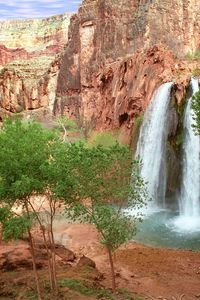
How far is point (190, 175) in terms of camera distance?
32406 mm

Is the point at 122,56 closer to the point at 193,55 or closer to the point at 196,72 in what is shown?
the point at 193,55

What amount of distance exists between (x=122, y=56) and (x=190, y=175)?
23703 millimetres

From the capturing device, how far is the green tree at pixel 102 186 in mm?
14602

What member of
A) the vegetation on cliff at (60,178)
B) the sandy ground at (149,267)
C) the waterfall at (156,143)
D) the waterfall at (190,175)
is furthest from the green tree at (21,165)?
the waterfall at (156,143)

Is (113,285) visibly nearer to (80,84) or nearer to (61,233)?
(61,233)

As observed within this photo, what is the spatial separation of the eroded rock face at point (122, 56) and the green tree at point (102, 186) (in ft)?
68.1

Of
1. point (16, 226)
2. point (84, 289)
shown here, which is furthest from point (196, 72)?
point (16, 226)

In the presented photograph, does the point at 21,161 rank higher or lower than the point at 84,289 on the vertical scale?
higher

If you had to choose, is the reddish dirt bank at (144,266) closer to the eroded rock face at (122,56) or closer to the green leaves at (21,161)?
the green leaves at (21,161)

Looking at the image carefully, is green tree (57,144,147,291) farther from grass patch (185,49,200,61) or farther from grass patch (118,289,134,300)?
grass patch (185,49,200,61)

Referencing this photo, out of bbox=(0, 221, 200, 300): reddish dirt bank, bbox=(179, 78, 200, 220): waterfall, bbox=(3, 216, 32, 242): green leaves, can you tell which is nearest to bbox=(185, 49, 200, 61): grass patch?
bbox=(179, 78, 200, 220): waterfall

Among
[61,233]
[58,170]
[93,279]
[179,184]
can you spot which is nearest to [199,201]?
[179,184]

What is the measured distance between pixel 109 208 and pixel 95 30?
43.5m

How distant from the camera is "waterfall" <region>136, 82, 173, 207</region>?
34500mm
